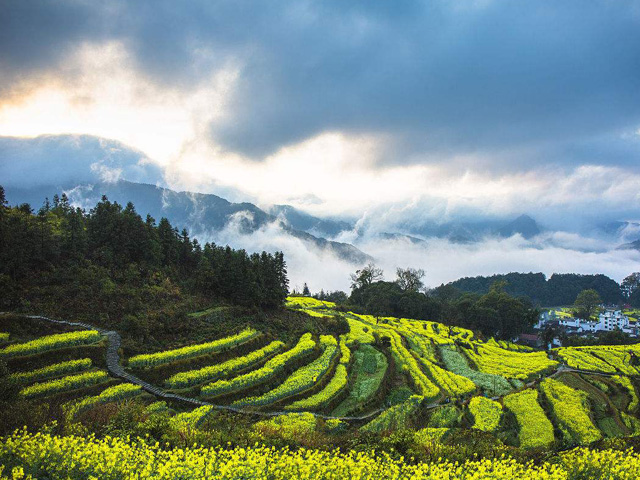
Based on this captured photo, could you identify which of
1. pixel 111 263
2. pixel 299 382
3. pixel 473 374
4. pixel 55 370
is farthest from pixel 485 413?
pixel 111 263

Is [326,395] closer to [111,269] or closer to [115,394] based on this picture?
[115,394]

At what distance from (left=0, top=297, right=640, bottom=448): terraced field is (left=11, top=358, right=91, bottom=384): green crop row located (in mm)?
64

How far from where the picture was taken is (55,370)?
2439 cm

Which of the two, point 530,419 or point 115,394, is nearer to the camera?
point 115,394

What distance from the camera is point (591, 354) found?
6197 centimetres

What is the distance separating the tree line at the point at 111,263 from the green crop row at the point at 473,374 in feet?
84.8

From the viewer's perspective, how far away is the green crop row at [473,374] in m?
40.2

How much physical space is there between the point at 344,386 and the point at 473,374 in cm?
2088

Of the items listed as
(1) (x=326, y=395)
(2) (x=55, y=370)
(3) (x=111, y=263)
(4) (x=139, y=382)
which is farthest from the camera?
(3) (x=111, y=263)

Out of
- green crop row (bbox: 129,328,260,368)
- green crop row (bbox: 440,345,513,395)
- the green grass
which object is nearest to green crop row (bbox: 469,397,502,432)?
green crop row (bbox: 440,345,513,395)

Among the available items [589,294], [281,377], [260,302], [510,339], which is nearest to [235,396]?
[281,377]

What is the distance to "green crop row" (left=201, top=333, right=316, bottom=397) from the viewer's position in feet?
90.4

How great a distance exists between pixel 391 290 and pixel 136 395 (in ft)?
263

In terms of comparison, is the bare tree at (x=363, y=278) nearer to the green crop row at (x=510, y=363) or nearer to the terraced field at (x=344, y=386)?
the green crop row at (x=510, y=363)
